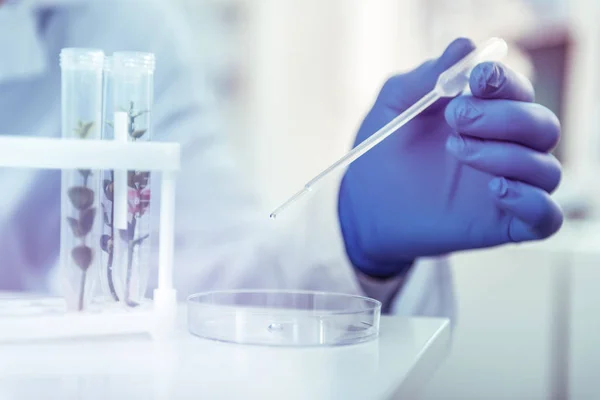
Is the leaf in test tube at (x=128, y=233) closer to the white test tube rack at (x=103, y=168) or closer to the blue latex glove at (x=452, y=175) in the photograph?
the white test tube rack at (x=103, y=168)

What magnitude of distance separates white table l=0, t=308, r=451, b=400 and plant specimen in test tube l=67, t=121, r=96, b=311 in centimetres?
9

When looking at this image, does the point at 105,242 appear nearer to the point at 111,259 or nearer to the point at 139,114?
the point at 111,259

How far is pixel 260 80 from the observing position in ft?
5.46

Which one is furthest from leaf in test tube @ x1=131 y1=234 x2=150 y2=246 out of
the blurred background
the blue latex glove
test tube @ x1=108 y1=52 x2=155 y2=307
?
the blurred background

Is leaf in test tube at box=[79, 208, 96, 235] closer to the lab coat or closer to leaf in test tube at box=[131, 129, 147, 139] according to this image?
leaf in test tube at box=[131, 129, 147, 139]

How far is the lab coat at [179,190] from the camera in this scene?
4.68ft

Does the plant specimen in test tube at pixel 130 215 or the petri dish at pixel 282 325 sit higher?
the plant specimen in test tube at pixel 130 215

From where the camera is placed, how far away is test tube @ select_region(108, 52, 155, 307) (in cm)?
82

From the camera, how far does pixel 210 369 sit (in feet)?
2.23

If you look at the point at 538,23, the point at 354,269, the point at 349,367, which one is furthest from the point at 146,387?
the point at 538,23

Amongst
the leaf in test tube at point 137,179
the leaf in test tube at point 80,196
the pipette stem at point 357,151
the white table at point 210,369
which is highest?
the pipette stem at point 357,151

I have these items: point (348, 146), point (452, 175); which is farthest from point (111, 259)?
point (348, 146)

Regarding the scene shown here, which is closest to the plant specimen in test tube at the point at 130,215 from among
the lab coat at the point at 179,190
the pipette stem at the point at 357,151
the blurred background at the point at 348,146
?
the pipette stem at the point at 357,151

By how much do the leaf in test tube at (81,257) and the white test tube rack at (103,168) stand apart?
0.18ft
